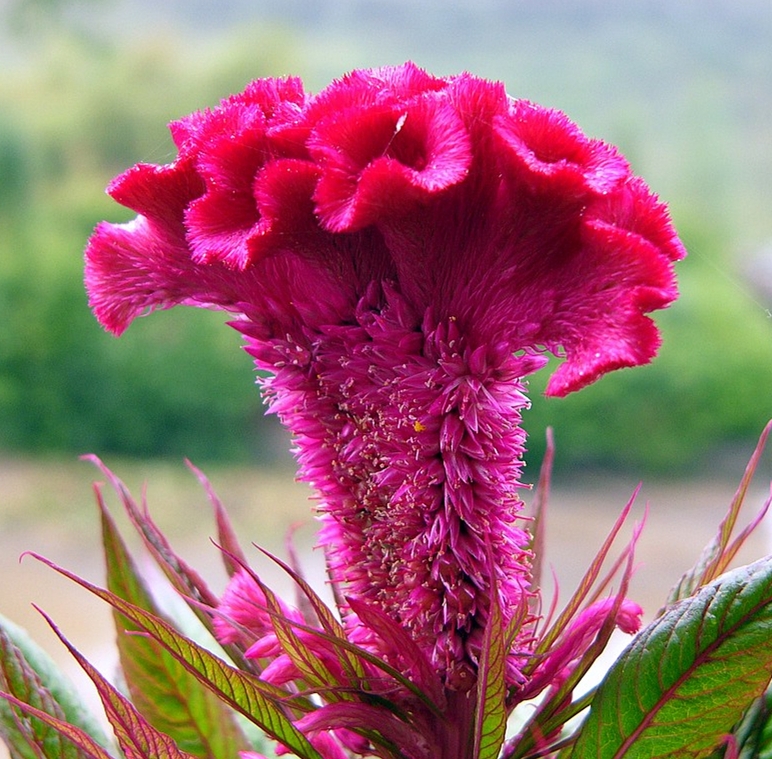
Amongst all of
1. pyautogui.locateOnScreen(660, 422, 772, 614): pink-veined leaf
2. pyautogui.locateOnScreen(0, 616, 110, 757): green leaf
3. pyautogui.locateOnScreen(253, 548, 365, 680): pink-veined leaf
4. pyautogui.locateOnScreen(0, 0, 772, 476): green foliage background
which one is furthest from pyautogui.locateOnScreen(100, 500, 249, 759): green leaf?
pyautogui.locateOnScreen(0, 0, 772, 476): green foliage background

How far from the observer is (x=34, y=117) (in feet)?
13.8

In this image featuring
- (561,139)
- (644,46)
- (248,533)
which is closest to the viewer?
(561,139)

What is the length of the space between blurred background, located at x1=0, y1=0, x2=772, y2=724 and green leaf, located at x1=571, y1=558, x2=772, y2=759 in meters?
1.15

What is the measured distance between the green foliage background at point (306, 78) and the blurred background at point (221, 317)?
0.01 meters

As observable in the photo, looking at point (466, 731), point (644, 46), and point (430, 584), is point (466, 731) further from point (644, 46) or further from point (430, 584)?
point (644, 46)

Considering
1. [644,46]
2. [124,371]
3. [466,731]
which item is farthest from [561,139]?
[124,371]

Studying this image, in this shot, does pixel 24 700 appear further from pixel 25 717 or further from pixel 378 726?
pixel 378 726

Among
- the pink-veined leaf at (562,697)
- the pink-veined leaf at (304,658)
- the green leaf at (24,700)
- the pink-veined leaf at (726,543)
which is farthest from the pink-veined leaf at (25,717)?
the pink-veined leaf at (726,543)

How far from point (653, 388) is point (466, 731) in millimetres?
3440

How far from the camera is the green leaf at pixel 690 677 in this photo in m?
0.41

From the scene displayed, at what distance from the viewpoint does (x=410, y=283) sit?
0.43 metres

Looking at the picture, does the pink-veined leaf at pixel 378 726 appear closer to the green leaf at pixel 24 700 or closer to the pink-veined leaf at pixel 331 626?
the pink-veined leaf at pixel 331 626

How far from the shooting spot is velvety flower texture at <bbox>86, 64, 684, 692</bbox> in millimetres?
377

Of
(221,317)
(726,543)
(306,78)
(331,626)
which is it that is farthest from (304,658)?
(221,317)
